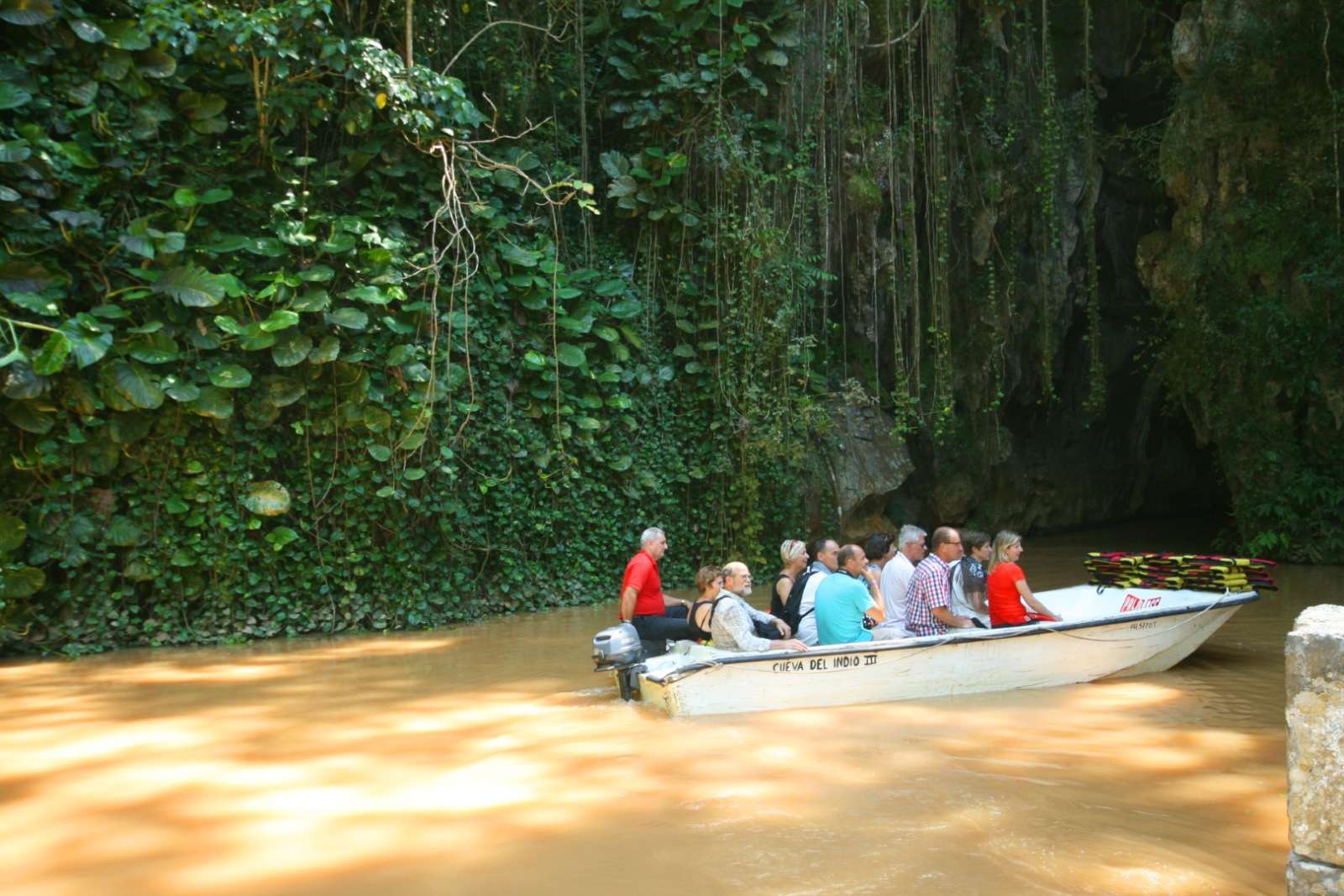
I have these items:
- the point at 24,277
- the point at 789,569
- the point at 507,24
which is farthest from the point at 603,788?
the point at 507,24

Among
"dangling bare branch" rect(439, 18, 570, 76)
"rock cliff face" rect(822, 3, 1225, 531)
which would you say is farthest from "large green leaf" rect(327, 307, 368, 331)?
"rock cliff face" rect(822, 3, 1225, 531)

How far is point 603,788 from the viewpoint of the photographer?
5359 millimetres

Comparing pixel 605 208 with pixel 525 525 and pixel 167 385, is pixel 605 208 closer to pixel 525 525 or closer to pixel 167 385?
pixel 525 525

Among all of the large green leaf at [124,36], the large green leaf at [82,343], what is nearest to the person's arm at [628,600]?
the large green leaf at [82,343]

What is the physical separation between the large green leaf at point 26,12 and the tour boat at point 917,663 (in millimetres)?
6721

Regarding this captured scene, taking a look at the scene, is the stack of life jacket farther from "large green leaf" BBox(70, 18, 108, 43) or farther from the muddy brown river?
"large green leaf" BBox(70, 18, 108, 43)

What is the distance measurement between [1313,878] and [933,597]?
4.41 m

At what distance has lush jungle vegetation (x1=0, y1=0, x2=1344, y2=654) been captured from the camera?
358 inches

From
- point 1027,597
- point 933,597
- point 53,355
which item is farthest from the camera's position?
point 53,355

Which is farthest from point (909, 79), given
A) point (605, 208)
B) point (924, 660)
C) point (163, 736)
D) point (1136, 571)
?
point (163, 736)

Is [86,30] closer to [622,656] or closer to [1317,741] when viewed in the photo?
[622,656]

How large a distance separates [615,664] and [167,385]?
15.7 feet

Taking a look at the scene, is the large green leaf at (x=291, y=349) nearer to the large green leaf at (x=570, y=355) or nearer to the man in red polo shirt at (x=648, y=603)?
the large green leaf at (x=570, y=355)

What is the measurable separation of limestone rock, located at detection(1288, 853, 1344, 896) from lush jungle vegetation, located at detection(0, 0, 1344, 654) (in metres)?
8.18
